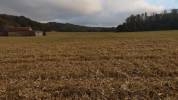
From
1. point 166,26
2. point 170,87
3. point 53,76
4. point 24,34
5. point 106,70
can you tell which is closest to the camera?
point 170,87

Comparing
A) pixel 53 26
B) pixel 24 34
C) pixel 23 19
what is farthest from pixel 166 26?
pixel 23 19

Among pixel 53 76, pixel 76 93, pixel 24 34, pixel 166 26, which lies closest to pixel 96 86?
pixel 76 93

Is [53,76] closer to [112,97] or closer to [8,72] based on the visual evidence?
[8,72]

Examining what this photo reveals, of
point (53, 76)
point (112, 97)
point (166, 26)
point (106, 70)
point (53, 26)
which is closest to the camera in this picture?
point (112, 97)

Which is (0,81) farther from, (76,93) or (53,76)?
(76,93)

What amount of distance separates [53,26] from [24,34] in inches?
2854

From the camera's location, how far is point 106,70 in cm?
1277

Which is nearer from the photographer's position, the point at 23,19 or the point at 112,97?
the point at 112,97

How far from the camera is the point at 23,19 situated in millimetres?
183750

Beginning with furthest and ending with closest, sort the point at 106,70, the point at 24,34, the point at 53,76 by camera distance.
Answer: the point at 24,34
the point at 106,70
the point at 53,76

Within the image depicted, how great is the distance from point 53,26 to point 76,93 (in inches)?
6725

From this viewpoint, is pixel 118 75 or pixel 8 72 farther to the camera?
pixel 8 72

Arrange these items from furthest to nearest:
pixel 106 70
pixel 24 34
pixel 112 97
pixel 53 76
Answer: pixel 24 34 < pixel 106 70 < pixel 53 76 < pixel 112 97

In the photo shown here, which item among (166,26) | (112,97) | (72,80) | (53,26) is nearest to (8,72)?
(72,80)
